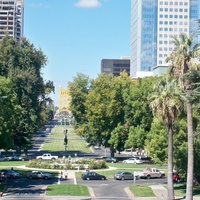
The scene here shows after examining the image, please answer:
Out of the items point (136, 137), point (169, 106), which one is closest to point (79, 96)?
point (136, 137)

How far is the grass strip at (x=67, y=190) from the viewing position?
5203 centimetres

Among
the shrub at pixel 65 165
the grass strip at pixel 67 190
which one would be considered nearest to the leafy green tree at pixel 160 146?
the grass strip at pixel 67 190

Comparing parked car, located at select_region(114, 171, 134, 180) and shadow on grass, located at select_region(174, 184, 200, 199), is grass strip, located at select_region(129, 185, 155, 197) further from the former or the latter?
parked car, located at select_region(114, 171, 134, 180)

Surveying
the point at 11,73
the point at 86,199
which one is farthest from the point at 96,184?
the point at 11,73

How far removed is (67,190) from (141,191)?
7825 millimetres

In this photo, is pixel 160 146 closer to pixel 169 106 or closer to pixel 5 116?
pixel 169 106

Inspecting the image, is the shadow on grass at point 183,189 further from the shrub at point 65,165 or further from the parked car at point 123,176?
the shrub at point 65,165

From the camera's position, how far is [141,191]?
181 ft

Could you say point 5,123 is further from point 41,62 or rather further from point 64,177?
point 41,62

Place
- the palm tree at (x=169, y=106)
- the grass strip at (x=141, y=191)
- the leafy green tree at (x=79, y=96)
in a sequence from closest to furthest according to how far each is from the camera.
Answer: the palm tree at (x=169, y=106)
the grass strip at (x=141, y=191)
the leafy green tree at (x=79, y=96)

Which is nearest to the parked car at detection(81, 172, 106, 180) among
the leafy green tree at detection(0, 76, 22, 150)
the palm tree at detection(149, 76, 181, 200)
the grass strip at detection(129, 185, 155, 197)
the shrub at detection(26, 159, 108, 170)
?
the grass strip at detection(129, 185, 155, 197)

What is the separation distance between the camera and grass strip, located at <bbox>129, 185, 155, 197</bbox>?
5322cm

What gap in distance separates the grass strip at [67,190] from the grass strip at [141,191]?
5044 mm

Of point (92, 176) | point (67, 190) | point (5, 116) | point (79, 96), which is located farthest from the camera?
point (79, 96)
